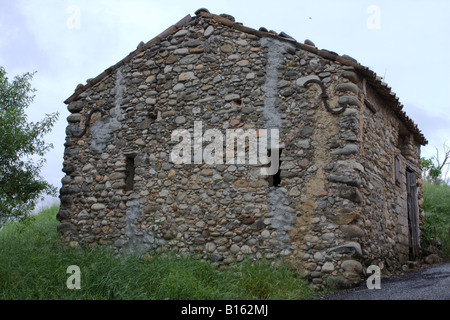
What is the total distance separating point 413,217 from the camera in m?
10.2

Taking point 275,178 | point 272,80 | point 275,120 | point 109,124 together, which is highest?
point 272,80

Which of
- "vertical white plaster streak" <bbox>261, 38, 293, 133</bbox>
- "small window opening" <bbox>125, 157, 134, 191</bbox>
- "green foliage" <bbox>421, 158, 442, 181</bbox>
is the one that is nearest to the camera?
"vertical white plaster streak" <bbox>261, 38, 293, 133</bbox>

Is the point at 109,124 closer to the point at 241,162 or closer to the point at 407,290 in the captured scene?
the point at 241,162

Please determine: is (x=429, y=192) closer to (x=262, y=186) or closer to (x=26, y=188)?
(x=262, y=186)

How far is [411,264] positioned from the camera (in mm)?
8953

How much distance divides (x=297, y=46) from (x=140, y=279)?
4.38 meters

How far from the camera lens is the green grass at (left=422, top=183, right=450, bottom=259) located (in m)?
10.8

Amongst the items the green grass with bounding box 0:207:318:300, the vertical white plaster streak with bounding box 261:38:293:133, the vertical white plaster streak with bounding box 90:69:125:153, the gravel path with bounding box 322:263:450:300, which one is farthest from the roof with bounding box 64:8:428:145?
the green grass with bounding box 0:207:318:300

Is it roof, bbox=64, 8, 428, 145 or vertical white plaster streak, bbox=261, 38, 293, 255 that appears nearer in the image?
vertical white plaster streak, bbox=261, 38, 293, 255

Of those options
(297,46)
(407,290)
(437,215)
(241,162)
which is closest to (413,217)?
(437,215)

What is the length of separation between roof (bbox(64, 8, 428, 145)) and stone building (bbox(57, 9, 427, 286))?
0.02 meters

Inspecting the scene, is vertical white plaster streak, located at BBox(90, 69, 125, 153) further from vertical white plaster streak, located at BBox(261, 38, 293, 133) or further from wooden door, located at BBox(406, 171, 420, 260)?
wooden door, located at BBox(406, 171, 420, 260)
